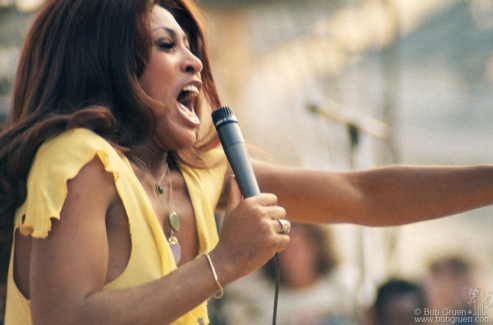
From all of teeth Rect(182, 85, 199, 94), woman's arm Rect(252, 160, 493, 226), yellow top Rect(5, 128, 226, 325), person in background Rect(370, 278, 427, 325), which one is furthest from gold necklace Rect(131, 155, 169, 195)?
person in background Rect(370, 278, 427, 325)

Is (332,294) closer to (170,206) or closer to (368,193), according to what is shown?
(368,193)

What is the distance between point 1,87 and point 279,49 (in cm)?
138

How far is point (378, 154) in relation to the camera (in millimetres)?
4027

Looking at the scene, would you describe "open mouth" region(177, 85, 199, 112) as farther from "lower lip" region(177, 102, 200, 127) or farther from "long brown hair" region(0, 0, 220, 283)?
"long brown hair" region(0, 0, 220, 283)

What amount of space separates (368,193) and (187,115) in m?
0.58

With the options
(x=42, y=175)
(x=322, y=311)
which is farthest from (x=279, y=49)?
(x=42, y=175)

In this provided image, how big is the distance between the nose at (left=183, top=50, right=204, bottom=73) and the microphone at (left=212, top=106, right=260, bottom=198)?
0.81 ft

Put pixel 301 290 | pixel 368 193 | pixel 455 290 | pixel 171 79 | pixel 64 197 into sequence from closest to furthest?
pixel 64 197 < pixel 171 79 < pixel 368 193 < pixel 455 290 < pixel 301 290

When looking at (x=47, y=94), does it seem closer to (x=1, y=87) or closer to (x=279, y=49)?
(x=1, y=87)

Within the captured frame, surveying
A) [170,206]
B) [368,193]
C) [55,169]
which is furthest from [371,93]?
[55,169]

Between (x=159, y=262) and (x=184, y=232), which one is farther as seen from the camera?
(x=184, y=232)

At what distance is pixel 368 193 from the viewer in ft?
7.09

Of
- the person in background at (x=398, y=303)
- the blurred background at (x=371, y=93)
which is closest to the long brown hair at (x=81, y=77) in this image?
the blurred background at (x=371, y=93)

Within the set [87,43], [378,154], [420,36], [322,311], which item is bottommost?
[322,311]
